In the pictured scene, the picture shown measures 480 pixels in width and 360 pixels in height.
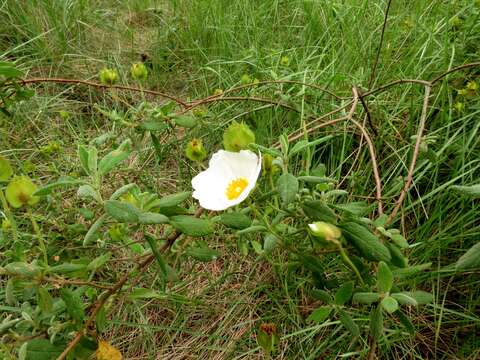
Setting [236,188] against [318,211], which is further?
[236,188]

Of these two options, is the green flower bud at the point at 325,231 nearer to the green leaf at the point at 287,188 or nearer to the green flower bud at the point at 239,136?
the green leaf at the point at 287,188

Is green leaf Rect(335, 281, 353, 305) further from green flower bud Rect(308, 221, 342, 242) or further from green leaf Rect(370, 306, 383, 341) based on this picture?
green flower bud Rect(308, 221, 342, 242)

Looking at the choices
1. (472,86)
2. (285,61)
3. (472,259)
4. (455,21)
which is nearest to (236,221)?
(472,259)

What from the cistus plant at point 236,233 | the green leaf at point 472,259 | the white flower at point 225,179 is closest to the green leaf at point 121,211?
the cistus plant at point 236,233

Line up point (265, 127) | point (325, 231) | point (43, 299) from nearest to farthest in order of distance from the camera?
point (325, 231), point (43, 299), point (265, 127)

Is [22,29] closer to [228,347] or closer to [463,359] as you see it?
[228,347]

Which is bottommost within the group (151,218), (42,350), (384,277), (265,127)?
(265,127)

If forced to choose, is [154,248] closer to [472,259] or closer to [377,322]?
[377,322]
